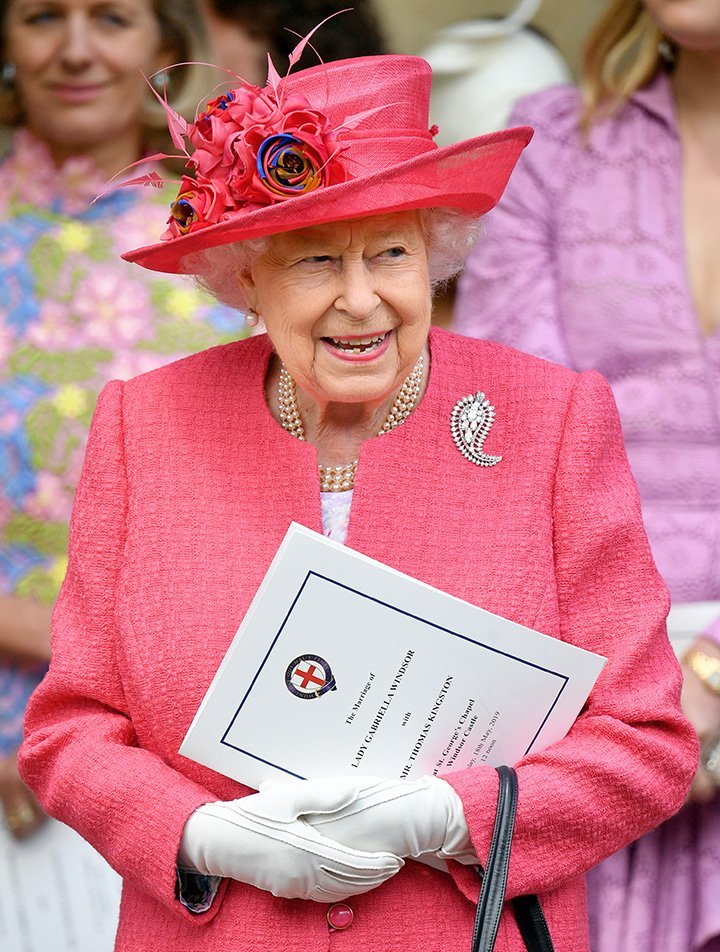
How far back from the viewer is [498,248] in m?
2.76

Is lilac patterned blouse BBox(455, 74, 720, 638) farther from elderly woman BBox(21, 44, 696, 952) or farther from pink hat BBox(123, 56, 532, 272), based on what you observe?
pink hat BBox(123, 56, 532, 272)

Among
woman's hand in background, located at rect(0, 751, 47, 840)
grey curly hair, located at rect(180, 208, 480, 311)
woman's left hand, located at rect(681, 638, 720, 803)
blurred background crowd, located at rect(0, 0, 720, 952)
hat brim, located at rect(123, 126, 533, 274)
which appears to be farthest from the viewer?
woman's hand in background, located at rect(0, 751, 47, 840)

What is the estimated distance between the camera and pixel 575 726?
1.87 metres

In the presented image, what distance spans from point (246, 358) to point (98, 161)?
47.7 inches

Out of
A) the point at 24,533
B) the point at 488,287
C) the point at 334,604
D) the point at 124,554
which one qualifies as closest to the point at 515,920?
the point at 334,604

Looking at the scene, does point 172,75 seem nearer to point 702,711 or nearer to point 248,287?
point 248,287

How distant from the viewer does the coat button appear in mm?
1819

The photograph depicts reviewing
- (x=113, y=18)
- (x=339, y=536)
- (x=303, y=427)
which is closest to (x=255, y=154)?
(x=303, y=427)

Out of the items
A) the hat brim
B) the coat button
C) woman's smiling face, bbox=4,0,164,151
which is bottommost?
the coat button

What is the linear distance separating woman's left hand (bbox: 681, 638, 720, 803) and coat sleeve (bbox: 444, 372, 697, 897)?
429 millimetres

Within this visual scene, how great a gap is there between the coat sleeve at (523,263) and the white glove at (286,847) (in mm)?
1155

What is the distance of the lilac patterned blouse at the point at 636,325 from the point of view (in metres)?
2.34

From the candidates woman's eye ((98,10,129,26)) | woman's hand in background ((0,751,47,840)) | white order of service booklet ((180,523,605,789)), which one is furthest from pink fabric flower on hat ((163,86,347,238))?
woman's hand in background ((0,751,47,840))

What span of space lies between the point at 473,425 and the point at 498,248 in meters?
0.90
